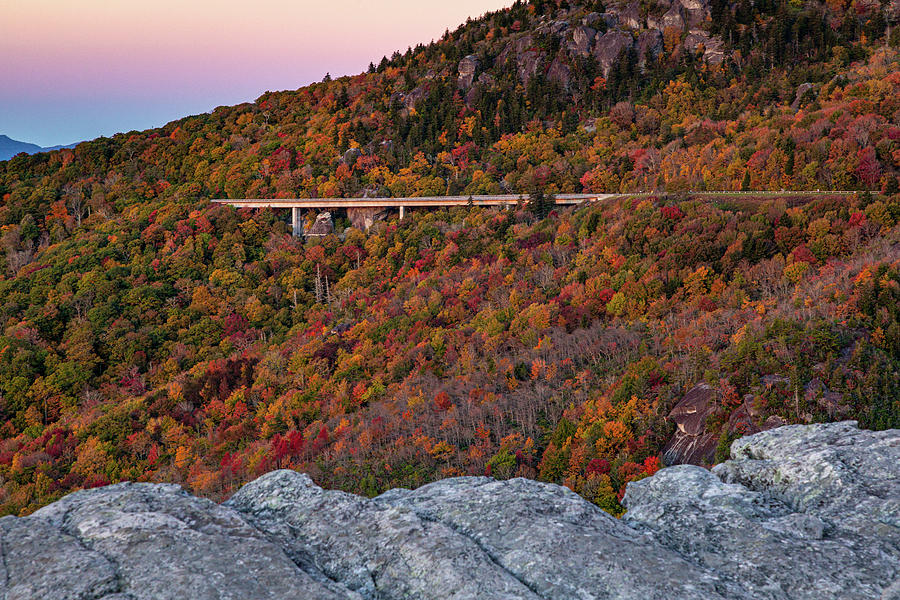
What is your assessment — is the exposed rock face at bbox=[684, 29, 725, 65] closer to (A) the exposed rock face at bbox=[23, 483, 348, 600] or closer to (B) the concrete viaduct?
(B) the concrete viaduct

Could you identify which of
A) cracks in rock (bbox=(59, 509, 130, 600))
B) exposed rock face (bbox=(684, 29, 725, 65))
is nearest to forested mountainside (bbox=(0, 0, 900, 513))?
exposed rock face (bbox=(684, 29, 725, 65))

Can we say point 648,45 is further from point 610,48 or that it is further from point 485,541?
point 485,541

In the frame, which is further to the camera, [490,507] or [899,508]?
[490,507]

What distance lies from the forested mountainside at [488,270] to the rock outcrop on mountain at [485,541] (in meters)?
15.1

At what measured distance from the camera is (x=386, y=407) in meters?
52.2

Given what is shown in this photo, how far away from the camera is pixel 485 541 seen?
1144cm

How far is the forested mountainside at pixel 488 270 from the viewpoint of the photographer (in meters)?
37.0

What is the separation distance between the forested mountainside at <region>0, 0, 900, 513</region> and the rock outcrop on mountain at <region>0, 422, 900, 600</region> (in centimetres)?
1506

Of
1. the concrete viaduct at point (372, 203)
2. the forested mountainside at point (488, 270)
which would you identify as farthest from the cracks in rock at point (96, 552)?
the concrete viaduct at point (372, 203)

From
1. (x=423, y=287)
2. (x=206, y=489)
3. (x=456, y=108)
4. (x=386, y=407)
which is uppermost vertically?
(x=456, y=108)

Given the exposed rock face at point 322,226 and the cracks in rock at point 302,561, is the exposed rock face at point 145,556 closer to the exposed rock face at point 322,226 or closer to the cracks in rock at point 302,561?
the cracks in rock at point 302,561

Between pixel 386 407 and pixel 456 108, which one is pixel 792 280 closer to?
pixel 386 407

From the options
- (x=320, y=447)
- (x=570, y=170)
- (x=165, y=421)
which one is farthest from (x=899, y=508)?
(x=570, y=170)

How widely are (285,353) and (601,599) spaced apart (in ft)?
211
